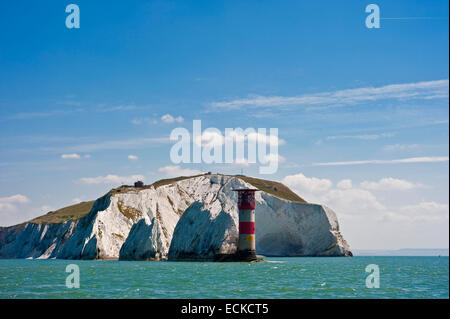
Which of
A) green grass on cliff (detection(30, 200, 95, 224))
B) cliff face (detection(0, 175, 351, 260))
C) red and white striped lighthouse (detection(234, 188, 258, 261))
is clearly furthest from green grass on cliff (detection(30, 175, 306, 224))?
red and white striped lighthouse (detection(234, 188, 258, 261))

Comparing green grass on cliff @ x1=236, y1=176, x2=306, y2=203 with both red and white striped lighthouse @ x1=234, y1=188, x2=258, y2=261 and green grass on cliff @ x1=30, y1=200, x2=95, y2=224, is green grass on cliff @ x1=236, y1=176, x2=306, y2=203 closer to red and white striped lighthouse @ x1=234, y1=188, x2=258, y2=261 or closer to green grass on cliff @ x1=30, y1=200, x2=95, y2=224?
green grass on cliff @ x1=30, y1=200, x2=95, y2=224

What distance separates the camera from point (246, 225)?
76.8 meters

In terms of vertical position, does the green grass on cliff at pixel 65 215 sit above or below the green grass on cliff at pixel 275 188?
below

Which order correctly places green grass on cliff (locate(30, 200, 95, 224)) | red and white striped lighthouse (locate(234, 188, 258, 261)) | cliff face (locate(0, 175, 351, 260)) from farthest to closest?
green grass on cliff (locate(30, 200, 95, 224)) → cliff face (locate(0, 175, 351, 260)) → red and white striped lighthouse (locate(234, 188, 258, 261))

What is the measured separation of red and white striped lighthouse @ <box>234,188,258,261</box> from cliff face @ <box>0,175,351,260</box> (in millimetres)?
18497

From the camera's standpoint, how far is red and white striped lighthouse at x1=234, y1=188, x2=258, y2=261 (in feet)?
252

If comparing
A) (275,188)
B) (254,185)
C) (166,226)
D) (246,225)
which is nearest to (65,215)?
(254,185)

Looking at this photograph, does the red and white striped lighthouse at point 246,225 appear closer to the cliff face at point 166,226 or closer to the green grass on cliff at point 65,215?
the cliff face at point 166,226

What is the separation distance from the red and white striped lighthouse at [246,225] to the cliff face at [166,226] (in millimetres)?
18497

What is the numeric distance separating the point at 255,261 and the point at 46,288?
4221cm

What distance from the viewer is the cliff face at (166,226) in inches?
4166

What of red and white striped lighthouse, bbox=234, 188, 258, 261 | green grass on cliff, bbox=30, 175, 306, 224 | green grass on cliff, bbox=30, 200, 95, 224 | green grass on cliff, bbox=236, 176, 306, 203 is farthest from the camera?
green grass on cliff, bbox=30, 200, 95, 224

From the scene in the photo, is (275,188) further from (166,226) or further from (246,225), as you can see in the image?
(246,225)

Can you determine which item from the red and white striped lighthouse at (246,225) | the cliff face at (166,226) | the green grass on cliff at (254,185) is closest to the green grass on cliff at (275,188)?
the green grass on cliff at (254,185)
